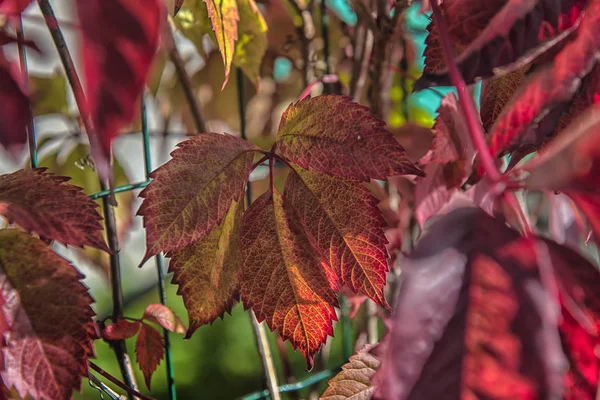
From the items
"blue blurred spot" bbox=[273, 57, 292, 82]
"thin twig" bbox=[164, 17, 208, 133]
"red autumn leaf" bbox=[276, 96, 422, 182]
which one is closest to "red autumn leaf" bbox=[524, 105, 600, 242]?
"red autumn leaf" bbox=[276, 96, 422, 182]

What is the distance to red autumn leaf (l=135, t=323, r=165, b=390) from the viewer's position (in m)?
0.59

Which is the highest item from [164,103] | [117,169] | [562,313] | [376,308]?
[164,103]

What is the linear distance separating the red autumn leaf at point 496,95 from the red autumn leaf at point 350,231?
0.10m

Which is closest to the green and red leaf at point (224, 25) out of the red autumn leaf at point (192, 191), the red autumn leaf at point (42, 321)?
the red autumn leaf at point (192, 191)

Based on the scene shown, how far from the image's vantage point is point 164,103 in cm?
102

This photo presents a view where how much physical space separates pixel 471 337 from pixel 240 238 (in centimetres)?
22

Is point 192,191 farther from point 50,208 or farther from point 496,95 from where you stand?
point 496,95

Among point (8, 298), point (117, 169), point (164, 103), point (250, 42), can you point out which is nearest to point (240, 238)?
point (8, 298)

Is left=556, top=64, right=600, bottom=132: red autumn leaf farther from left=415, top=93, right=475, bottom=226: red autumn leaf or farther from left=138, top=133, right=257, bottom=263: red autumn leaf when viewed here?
left=138, top=133, right=257, bottom=263: red autumn leaf

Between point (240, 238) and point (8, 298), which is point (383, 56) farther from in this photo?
point (8, 298)

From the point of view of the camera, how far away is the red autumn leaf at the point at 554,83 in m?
0.27

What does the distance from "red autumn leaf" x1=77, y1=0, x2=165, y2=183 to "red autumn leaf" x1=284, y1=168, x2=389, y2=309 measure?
9.1 inches

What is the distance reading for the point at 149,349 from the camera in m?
0.60

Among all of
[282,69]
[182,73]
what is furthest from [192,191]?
[282,69]
